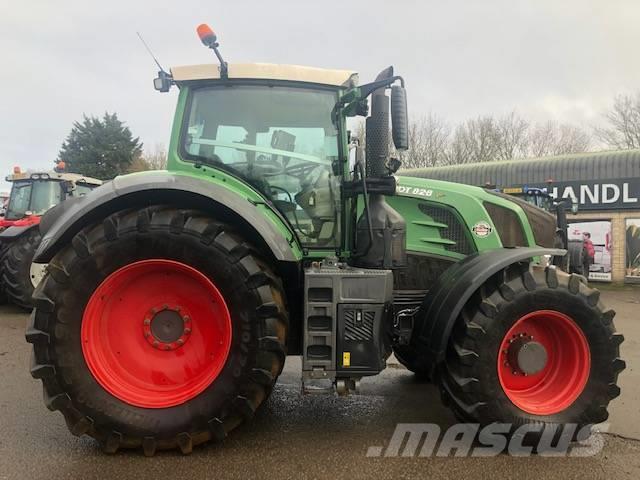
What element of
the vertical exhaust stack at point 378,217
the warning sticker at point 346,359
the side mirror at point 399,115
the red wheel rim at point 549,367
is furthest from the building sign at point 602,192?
the warning sticker at point 346,359

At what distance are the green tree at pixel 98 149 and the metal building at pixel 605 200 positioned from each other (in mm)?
25922

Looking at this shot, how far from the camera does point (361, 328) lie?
11.0 ft

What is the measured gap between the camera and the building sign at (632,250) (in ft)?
49.8

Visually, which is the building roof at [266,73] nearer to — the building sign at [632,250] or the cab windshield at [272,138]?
the cab windshield at [272,138]

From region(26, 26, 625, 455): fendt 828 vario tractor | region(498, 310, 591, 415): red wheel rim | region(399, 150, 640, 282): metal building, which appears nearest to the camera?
region(26, 26, 625, 455): fendt 828 vario tractor

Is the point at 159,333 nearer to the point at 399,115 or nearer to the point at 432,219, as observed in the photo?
the point at 399,115

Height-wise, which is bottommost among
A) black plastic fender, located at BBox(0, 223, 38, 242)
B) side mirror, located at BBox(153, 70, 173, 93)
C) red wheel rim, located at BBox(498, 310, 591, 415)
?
red wheel rim, located at BBox(498, 310, 591, 415)

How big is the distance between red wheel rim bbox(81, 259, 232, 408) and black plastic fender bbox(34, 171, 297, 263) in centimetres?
45

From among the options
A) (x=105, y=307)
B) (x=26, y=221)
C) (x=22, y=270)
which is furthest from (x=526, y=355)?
(x=26, y=221)

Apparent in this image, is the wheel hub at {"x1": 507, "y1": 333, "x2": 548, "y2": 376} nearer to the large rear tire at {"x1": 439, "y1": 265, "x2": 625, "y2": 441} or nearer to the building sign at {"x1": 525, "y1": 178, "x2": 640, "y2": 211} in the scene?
the large rear tire at {"x1": 439, "y1": 265, "x2": 625, "y2": 441}

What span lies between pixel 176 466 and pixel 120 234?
146 centimetres

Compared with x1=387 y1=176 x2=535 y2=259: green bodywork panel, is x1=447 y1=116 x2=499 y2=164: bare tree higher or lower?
higher

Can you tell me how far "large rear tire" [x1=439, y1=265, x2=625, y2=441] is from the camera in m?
3.32

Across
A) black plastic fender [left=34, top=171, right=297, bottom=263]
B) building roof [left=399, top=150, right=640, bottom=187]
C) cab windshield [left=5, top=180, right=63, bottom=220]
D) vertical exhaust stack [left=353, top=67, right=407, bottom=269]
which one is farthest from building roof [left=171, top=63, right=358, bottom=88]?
building roof [left=399, top=150, right=640, bottom=187]
